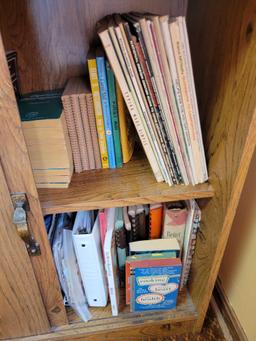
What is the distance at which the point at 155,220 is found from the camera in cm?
78

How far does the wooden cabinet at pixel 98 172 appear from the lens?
52 centimetres

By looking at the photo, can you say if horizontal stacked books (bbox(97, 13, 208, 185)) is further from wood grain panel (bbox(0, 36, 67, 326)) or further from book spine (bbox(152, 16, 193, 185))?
wood grain panel (bbox(0, 36, 67, 326))

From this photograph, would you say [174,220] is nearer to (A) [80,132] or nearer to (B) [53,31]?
(A) [80,132]

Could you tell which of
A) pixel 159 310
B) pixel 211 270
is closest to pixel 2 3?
pixel 211 270

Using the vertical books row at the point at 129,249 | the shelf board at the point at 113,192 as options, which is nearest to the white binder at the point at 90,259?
the vertical books row at the point at 129,249

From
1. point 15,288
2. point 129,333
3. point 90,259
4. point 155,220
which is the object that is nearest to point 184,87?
point 155,220

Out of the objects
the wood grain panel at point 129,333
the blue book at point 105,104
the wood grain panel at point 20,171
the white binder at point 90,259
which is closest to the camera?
the wood grain panel at point 20,171

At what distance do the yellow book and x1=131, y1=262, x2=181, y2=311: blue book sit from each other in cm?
32

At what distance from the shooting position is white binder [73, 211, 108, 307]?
27.8 inches

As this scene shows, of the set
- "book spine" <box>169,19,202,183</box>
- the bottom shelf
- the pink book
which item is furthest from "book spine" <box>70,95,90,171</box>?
the bottom shelf

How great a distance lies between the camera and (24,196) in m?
0.56

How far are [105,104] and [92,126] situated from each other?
0.06 m

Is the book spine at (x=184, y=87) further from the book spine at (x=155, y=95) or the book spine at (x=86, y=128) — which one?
the book spine at (x=86, y=128)

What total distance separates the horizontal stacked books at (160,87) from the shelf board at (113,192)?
0.09 feet
